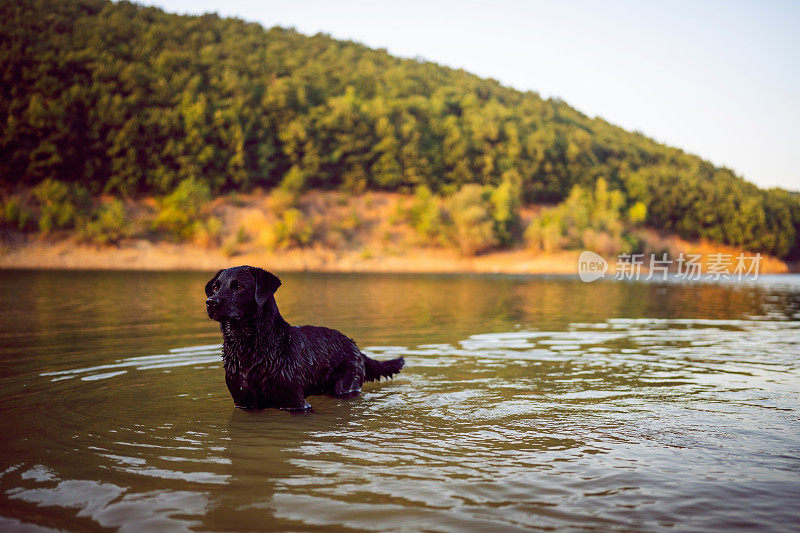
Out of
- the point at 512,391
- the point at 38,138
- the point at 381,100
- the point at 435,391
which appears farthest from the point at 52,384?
the point at 381,100

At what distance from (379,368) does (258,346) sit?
8.35 feet

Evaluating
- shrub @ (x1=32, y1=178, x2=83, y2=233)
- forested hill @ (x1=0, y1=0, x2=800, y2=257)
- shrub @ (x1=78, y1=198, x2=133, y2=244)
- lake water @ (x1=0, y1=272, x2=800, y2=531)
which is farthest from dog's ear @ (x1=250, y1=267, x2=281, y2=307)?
forested hill @ (x1=0, y1=0, x2=800, y2=257)

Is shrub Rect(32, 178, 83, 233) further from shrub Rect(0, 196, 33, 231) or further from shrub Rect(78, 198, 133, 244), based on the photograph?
shrub Rect(78, 198, 133, 244)

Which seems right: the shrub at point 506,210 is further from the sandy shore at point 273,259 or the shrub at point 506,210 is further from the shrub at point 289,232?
the shrub at point 289,232

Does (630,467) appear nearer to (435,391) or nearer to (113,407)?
(435,391)

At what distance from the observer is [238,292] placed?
22.4 feet

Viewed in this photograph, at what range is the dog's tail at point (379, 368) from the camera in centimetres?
927

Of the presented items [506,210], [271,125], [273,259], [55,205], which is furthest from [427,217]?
[55,205]

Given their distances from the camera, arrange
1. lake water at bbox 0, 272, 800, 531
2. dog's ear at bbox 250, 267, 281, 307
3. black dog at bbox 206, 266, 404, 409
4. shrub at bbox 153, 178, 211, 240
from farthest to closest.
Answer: shrub at bbox 153, 178, 211, 240 → dog's ear at bbox 250, 267, 281, 307 → black dog at bbox 206, 266, 404, 409 → lake water at bbox 0, 272, 800, 531

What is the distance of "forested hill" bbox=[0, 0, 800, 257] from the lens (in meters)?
61.2

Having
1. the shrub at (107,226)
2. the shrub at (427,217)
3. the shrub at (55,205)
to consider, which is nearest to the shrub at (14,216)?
the shrub at (55,205)

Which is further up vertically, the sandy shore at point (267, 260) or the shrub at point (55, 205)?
the shrub at point (55, 205)

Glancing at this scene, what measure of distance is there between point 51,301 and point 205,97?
179 ft

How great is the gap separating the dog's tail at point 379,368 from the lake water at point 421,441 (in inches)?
8.8
